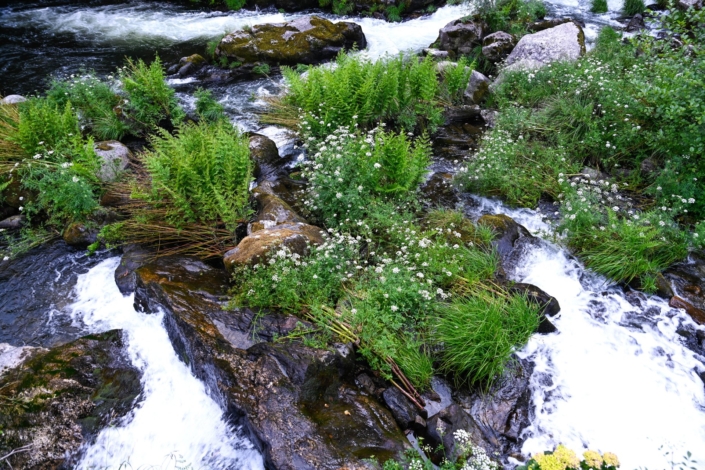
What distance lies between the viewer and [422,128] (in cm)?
952

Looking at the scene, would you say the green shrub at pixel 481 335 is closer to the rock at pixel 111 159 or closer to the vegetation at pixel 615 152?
the vegetation at pixel 615 152

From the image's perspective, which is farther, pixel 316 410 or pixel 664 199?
pixel 664 199

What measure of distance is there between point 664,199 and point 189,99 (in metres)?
10.3

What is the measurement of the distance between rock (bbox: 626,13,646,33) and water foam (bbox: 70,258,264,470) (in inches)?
596

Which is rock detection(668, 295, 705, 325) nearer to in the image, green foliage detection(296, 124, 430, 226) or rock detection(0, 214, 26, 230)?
green foliage detection(296, 124, 430, 226)

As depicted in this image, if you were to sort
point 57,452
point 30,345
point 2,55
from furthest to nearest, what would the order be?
1. point 2,55
2. point 30,345
3. point 57,452

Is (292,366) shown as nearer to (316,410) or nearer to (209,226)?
(316,410)

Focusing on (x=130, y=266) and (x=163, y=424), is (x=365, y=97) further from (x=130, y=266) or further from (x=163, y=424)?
(x=163, y=424)

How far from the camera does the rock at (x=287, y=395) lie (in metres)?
4.00

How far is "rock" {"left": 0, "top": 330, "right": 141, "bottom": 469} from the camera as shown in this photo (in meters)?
4.25

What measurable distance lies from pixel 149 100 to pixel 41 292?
4.93 meters

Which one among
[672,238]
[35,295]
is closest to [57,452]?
[35,295]

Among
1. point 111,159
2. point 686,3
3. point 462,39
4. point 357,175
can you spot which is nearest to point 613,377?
point 357,175

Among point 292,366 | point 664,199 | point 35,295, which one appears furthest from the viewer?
point 664,199
